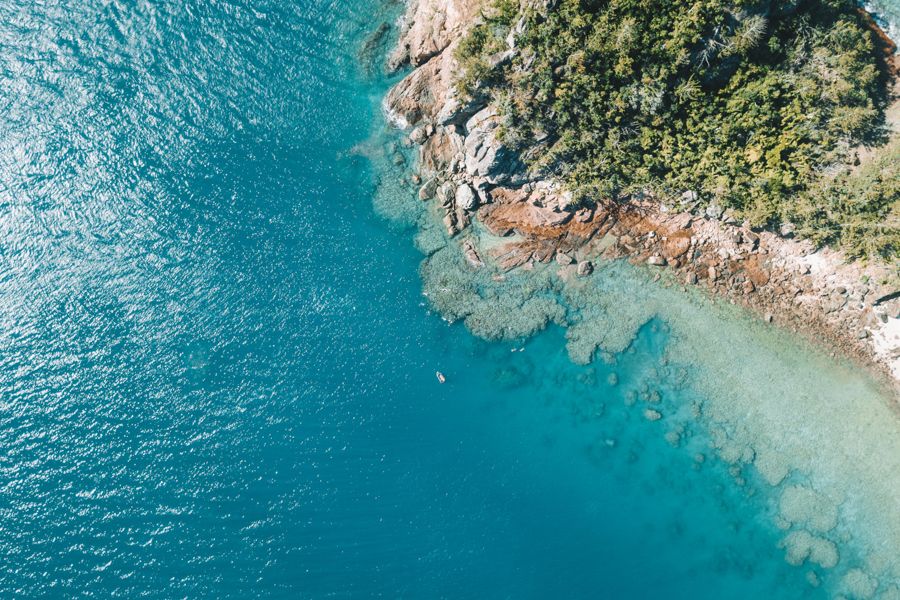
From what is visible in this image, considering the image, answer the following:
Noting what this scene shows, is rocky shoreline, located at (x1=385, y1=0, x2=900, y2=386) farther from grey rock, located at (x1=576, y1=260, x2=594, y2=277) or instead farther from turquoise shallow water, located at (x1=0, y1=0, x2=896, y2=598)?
turquoise shallow water, located at (x1=0, y1=0, x2=896, y2=598)

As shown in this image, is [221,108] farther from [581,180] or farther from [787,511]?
[787,511]

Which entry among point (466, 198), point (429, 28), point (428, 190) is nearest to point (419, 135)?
point (428, 190)

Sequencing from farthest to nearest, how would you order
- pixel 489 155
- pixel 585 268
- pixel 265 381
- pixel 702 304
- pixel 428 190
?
pixel 428 190 → pixel 265 381 → pixel 585 268 → pixel 702 304 → pixel 489 155

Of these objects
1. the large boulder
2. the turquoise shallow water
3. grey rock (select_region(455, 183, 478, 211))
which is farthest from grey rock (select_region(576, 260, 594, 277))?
grey rock (select_region(455, 183, 478, 211))

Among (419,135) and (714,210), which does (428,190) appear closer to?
(419,135)

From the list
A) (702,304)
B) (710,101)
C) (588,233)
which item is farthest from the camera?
(588,233)

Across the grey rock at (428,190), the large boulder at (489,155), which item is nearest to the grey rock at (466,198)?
the large boulder at (489,155)
